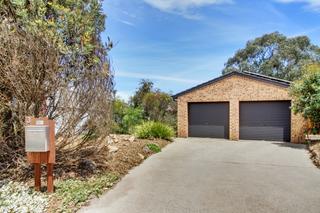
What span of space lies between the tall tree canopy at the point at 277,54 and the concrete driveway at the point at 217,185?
2212cm

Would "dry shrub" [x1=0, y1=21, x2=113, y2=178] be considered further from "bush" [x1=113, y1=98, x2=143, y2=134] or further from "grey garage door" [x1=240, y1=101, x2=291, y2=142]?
"grey garage door" [x1=240, y1=101, x2=291, y2=142]

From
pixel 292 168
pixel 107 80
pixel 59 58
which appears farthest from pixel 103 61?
pixel 292 168

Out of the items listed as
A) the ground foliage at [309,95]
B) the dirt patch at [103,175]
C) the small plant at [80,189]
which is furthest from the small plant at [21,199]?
the ground foliage at [309,95]

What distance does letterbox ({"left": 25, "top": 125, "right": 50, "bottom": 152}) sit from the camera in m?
5.33

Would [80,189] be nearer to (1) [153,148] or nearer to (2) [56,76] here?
(2) [56,76]

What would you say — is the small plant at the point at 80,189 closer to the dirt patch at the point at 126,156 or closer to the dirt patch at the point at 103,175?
the dirt patch at the point at 103,175

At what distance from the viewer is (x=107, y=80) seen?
7133 millimetres

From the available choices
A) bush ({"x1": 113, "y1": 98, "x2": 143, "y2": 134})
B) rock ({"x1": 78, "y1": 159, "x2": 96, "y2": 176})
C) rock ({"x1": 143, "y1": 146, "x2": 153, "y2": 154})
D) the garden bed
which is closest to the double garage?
bush ({"x1": 113, "y1": 98, "x2": 143, "y2": 134})

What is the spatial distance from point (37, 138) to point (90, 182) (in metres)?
1.66

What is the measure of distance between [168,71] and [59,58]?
1681 centimetres

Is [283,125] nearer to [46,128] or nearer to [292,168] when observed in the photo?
[292,168]

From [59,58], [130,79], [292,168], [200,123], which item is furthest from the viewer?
[130,79]

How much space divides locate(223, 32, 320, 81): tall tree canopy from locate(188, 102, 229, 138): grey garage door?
16.0 metres

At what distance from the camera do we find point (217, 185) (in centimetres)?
652
